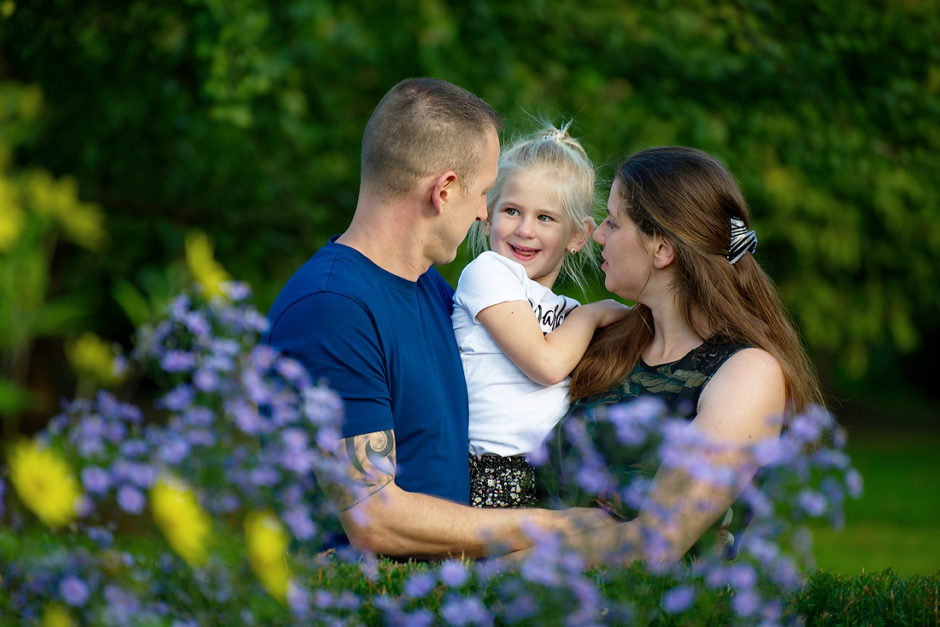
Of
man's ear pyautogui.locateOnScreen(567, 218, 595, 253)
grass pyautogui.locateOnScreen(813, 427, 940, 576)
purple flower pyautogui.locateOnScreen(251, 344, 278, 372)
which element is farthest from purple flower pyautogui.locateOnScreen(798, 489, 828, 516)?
grass pyautogui.locateOnScreen(813, 427, 940, 576)

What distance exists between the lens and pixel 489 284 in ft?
10.3

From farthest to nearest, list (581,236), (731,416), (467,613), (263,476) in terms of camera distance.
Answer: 1. (581,236)
2. (731,416)
3. (263,476)
4. (467,613)

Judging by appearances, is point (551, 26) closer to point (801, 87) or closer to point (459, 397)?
point (801, 87)

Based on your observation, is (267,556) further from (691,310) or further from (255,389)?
(691,310)

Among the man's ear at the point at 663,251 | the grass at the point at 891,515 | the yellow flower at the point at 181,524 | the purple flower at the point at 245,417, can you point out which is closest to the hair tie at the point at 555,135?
the man's ear at the point at 663,251

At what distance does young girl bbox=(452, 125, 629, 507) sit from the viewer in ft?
9.98

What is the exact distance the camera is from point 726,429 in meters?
2.67

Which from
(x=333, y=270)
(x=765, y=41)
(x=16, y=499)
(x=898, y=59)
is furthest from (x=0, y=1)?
(x=898, y=59)

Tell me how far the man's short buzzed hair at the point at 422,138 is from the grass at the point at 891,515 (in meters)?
4.19

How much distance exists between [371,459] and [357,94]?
5.46 m

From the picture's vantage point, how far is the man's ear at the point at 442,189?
119 inches

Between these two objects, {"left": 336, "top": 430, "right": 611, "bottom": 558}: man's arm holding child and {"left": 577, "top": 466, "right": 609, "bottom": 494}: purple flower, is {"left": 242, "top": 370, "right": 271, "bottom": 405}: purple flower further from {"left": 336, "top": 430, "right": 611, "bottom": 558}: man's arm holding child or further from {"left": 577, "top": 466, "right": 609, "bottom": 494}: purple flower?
{"left": 577, "top": 466, "right": 609, "bottom": 494}: purple flower

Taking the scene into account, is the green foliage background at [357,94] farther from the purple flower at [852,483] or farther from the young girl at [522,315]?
the purple flower at [852,483]

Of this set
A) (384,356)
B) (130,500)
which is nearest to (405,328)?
(384,356)
